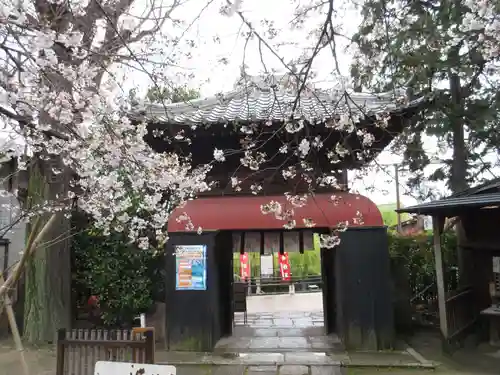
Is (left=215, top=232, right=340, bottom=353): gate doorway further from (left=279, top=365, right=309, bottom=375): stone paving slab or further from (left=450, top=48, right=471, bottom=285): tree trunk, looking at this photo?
(left=450, top=48, right=471, bottom=285): tree trunk

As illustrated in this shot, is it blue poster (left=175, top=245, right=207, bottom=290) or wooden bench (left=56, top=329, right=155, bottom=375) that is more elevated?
blue poster (left=175, top=245, right=207, bottom=290)

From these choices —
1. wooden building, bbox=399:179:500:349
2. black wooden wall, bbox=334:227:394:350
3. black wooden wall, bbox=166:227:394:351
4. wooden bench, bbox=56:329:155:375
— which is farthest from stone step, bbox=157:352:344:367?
wooden bench, bbox=56:329:155:375

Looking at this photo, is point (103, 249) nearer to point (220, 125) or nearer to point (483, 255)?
point (220, 125)

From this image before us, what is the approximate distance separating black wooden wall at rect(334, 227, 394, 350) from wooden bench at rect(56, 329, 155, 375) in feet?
13.0

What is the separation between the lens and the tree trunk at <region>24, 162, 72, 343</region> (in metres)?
8.13

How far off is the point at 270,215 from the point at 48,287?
4.30 m

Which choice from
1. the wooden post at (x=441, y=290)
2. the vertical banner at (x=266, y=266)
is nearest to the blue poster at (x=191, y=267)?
the wooden post at (x=441, y=290)

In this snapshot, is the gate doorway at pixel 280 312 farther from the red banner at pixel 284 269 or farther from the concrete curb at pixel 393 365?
the concrete curb at pixel 393 365

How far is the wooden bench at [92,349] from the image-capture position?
15.3ft

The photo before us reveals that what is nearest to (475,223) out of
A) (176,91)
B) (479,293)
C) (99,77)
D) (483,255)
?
(483,255)

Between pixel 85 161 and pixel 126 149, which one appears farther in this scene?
pixel 85 161

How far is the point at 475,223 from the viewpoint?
8359mm

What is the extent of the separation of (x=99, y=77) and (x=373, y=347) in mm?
5901

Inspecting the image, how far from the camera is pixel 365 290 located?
750 centimetres
